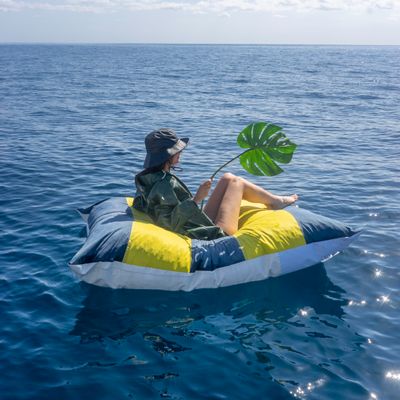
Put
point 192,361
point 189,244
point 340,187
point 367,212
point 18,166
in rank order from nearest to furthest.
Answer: point 192,361, point 189,244, point 367,212, point 340,187, point 18,166

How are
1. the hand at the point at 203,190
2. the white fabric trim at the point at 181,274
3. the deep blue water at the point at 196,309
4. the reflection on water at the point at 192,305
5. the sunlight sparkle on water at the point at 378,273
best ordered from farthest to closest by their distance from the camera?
the sunlight sparkle on water at the point at 378,273, the hand at the point at 203,190, the white fabric trim at the point at 181,274, the reflection on water at the point at 192,305, the deep blue water at the point at 196,309

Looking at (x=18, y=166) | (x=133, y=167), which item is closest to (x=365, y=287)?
(x=133, y=167)

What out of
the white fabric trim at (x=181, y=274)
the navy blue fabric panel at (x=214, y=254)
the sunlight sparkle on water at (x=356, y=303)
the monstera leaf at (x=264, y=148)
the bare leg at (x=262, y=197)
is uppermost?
the monstera leaf at (x=264, y=148)

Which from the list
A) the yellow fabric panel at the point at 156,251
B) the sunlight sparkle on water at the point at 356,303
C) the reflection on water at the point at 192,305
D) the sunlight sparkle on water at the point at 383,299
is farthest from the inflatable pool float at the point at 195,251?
the sunlight sparkle on water at the point at 383,299

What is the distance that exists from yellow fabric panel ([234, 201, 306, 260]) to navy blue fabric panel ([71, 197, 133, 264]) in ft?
4.73

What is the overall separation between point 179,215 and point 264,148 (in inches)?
76.7

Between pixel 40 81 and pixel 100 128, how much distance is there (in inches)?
694

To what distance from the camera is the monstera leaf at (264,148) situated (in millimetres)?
7883

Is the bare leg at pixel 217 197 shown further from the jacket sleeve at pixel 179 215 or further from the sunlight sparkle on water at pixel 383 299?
the sunlight sparkle on water at pixel 383 299

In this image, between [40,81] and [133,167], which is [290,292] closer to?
[133,167]

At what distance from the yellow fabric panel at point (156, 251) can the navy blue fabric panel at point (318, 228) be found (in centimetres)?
165

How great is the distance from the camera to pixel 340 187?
11.2m

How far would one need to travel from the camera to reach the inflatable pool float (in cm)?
644

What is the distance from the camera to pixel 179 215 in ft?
22.2
